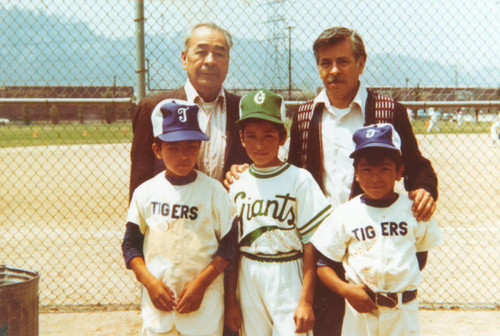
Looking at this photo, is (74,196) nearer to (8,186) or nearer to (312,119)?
(8,186)

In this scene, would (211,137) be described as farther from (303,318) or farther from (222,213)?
(303,318)

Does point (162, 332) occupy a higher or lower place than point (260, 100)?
lower

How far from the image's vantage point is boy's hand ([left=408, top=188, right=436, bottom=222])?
7.28 ft

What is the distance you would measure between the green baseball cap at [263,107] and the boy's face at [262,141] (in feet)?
0.13

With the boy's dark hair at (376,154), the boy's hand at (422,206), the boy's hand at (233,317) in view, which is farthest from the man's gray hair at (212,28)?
the boy's hand at (233,317)

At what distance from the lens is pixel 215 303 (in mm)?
2312

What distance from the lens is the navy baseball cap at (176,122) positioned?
229 cm

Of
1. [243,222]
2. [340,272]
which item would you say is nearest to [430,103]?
[340,272]

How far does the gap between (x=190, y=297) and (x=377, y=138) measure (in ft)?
3.64

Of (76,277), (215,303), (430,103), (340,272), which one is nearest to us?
(215,303)

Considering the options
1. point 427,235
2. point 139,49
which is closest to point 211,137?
point 427,235

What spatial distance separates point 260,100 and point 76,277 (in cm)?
335

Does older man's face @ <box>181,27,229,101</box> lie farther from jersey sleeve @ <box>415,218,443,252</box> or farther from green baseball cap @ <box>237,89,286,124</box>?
jersey sleeve @ <box>415,218,443,252</box>

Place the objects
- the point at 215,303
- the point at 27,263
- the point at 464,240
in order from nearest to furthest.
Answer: the point at 215,303 < the point at 27,263 < the point at 464,240
